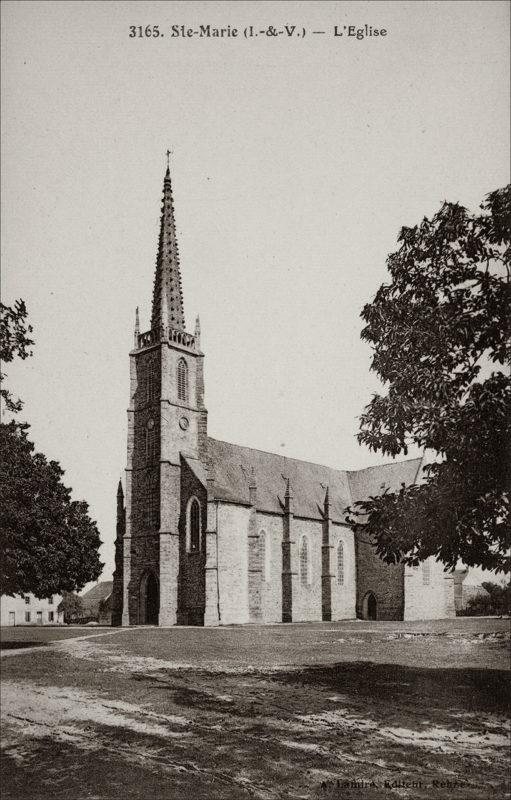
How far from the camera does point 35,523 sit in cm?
1301

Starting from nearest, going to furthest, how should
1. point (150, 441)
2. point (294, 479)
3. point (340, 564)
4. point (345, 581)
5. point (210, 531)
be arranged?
point (210, 531), point (150, 441), point (345, 581), point (340, 564), point (294, 479)

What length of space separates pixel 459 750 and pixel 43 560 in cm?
907

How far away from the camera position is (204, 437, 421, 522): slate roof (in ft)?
137

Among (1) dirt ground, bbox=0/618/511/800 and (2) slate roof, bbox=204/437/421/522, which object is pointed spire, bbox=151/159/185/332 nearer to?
(2) slate roof, bbox=204/437/421/522

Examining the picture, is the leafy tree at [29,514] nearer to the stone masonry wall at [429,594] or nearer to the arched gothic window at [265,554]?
the arched gothic window at [265,554]

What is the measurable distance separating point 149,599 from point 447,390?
104 ft

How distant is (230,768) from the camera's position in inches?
370

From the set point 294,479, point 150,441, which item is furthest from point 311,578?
point 150,441

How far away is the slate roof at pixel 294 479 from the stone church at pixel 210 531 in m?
0.12

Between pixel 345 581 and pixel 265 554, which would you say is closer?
pixel 265 554

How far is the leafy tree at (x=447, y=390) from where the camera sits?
9961 millimetres

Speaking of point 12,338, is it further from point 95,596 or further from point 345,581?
point 345,581

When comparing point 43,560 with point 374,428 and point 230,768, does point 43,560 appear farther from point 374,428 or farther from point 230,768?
point 374,428

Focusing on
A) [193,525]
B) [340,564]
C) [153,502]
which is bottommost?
[340,564]
